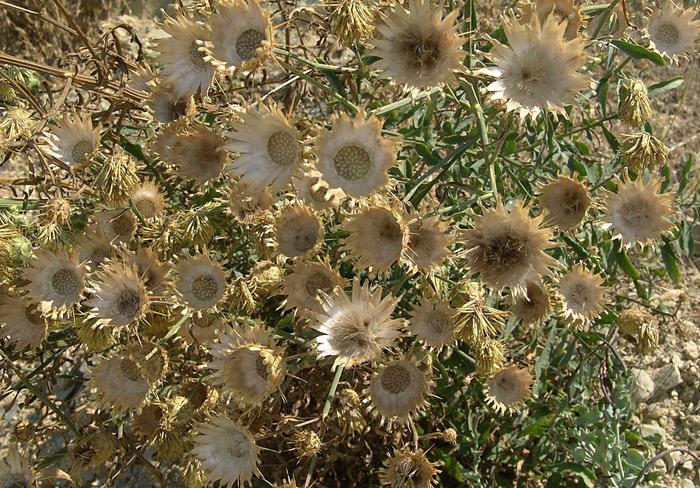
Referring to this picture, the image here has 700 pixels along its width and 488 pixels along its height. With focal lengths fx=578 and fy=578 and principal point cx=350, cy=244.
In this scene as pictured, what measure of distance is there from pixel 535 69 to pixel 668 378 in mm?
2543

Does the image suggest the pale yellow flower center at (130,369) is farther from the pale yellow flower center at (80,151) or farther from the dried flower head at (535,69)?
the dried flower head at (535,69)

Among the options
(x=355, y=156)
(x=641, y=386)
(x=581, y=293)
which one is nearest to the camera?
(x=355, y=156)

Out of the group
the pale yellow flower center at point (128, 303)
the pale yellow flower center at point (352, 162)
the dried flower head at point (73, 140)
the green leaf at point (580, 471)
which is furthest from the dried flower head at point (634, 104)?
the dried flower head at point (73, 140)

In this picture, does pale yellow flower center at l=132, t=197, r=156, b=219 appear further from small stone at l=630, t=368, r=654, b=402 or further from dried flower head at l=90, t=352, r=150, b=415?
small stone at l=630, t=368, r=654, b=402

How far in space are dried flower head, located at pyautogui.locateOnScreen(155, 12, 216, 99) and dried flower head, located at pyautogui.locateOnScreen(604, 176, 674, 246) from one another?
71.6 inches

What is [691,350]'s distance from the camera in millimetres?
3799

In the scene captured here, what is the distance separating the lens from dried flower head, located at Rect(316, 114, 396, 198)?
2.04 meters

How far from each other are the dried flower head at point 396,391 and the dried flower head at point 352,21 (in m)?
1.37

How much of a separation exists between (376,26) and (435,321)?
1.23 meters

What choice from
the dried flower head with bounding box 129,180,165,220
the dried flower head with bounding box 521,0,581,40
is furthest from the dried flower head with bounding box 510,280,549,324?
the dried flower head with bounding box 129,180,165,220

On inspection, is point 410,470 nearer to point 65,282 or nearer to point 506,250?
point 506,250

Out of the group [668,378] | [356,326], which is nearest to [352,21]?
[356,326]

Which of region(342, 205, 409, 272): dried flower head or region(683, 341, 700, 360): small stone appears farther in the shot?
region(683, 341, 700, 360): small stone

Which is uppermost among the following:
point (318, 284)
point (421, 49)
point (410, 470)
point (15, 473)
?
point (421, 49)
